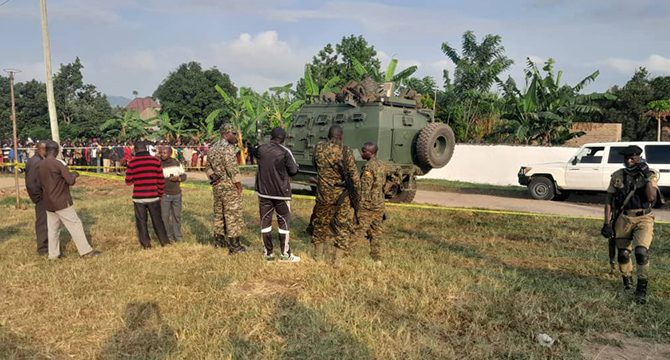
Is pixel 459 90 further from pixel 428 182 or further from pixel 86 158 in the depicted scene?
pixel 86 158

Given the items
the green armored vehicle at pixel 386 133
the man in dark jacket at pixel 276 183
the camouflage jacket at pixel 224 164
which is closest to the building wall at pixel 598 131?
the green armored vehicle at pixel 386 133

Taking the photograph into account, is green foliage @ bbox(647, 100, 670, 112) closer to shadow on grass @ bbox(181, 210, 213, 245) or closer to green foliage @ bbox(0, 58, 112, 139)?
shadow on grass @ bbox(181, 210, 213, 245)

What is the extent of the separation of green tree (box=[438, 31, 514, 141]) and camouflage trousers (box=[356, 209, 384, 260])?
15.9 m

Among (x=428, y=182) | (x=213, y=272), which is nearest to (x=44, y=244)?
(x=213, y=272)

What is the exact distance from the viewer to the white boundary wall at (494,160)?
57.8ft

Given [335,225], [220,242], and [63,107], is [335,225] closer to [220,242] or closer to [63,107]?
[220,242]

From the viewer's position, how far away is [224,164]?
6.32 m

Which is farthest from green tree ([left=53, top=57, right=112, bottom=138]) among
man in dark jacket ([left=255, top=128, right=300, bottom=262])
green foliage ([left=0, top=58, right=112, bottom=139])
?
man in dark jacket ([left=255, top=128, right=300, bottom=262])

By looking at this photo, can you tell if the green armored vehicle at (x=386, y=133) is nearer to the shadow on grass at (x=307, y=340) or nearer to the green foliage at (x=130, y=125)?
the shadow on grass at (x=307, y=340)

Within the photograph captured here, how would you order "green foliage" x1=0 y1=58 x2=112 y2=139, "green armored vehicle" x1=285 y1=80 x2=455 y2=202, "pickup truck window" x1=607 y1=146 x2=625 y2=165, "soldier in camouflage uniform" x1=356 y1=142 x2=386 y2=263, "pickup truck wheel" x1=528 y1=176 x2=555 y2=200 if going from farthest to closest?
"green foliage" x1=0 y1=58 x2=112 y2=139 → "pickup truck wheel" x1=528 y1=176 x2=555 y2=200 → "pickup truck window" x1=607 y1=146 x2=625 y2=165 → "green armored vehicle" x1=285 y1=80 x2=455 y2=202 → "soldier in camouflage uniform" x1=356 y1=142 x2=386 y2=263

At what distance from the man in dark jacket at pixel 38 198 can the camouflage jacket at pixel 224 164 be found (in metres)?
2.17

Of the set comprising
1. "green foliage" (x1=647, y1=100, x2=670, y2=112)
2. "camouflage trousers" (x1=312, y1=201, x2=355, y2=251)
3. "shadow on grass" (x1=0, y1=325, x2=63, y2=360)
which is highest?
"green foliage" (x1=647, y1=100, x2=670, y2=112)

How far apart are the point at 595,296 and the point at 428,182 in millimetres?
13467

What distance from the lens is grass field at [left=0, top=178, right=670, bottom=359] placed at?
3.88 meters
